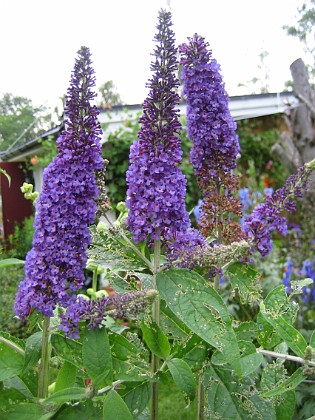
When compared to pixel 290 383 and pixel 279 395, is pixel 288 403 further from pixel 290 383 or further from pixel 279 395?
pixel 290 383

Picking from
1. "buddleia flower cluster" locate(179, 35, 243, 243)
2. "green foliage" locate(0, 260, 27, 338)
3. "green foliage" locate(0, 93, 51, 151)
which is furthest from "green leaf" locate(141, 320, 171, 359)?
"green foliage" locate(0, 93, 51, 151)

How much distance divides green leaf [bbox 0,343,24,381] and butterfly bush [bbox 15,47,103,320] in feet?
0.27

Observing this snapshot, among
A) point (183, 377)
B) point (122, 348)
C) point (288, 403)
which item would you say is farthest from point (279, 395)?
point (122, 348)

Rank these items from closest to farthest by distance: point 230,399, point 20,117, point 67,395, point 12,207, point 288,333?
point 67,395 < point 288,333 < point 230,399 < point 20,117 < point 12,207

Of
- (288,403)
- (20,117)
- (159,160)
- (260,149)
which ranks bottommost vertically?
(288,403)

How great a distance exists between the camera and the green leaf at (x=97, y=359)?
42.4 inches

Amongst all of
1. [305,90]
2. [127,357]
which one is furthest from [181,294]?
[305,90]

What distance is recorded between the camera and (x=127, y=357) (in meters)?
1.16

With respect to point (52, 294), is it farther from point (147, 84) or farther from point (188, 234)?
point (147, 84)

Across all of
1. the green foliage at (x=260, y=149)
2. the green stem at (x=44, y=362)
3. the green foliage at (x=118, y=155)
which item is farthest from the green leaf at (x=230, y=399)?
the green foliage at (x=260, y=149)

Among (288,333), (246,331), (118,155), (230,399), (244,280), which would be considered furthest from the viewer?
(118,155)

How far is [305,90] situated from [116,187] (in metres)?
3.72

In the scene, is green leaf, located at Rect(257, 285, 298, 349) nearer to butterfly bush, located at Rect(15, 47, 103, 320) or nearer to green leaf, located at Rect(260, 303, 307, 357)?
green leaf, located at Rect(260, 303, 307, 357)

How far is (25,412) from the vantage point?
3.67ft
